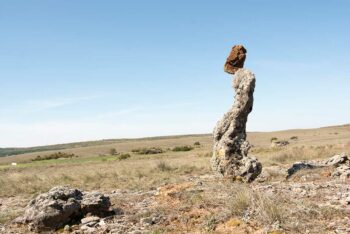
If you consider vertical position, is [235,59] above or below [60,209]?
above

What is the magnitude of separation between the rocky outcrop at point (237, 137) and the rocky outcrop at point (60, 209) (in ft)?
20.1

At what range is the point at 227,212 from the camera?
9547mm

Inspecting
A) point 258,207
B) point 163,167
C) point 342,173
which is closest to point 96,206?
point 258,207

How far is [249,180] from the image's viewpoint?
1547 centimetres

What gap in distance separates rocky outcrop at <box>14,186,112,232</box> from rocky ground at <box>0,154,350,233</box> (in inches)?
9.0

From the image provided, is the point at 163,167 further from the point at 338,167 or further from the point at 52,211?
the point at 52,211

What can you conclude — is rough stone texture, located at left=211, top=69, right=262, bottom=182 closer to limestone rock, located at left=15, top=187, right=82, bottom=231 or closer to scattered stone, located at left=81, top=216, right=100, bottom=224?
limestone rock, located at left=15, top=187, right=82, bottom=231

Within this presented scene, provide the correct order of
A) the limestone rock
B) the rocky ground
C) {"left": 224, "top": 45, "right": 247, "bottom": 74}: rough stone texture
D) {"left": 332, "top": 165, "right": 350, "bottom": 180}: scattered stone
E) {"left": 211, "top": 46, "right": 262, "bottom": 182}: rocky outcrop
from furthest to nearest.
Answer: {"left": 224, "top": 45, "right": 247, "bottom": 74}: rough stone texture → {"left": 211, "top": 46, "right": 262, "bottom": 182}: rocky outcrop → {"left": 332, "top": 165, "right": 350, "bottom": 180}: scattered stone → the limestone rock → the rocky ground

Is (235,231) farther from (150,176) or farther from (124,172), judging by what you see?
(124,172)

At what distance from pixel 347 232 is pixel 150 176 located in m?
15.5

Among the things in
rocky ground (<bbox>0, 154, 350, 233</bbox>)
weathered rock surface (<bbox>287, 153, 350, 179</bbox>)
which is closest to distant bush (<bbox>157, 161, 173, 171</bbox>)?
weathered rock surface (<bbox>287, 153, 350, 179</bbox>)

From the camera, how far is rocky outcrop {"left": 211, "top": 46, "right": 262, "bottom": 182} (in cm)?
1582

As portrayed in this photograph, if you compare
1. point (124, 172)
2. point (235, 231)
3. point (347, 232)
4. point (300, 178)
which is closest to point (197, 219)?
point (235, 231)

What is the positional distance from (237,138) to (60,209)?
8.08 metres
